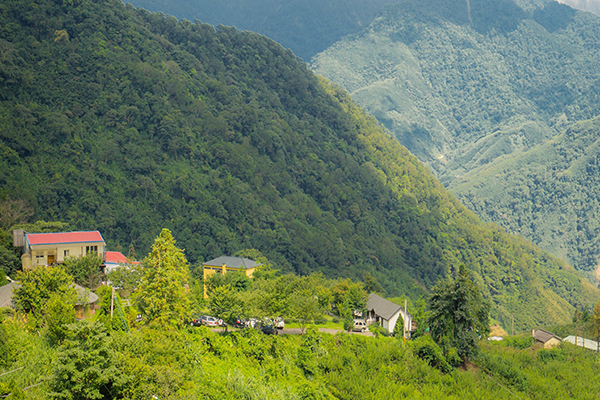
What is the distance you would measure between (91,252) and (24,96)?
64.9 meters

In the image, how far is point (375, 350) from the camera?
41688 mm

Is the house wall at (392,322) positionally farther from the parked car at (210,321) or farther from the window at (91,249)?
the window at (91,249)

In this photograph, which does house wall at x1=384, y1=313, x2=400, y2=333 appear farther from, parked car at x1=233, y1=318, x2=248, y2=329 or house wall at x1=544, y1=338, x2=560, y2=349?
parked car at x1=233, y1=318, x2=248, y2=329

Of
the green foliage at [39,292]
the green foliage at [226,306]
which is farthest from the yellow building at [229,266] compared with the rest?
the green foliage at [39,292]

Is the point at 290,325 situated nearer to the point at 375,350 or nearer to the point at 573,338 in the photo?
the point at 375,350

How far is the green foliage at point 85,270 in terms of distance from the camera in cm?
4528

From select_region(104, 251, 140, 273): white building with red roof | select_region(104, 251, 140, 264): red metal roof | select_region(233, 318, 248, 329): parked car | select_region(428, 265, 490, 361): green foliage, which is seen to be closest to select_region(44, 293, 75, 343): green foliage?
select_region(233, 318, 248, 329): parked car

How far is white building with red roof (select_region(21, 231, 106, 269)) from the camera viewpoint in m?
47.8

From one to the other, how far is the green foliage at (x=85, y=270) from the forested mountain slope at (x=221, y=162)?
38751mm

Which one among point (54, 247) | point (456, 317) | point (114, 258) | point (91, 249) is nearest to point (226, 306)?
point (91, 249)

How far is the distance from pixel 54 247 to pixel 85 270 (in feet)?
17.5

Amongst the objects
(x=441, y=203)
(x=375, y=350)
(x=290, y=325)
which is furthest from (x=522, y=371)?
(x=441, y=203)

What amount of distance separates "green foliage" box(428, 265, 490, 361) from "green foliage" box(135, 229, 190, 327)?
72.8ft

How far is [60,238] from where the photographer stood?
50062mm
